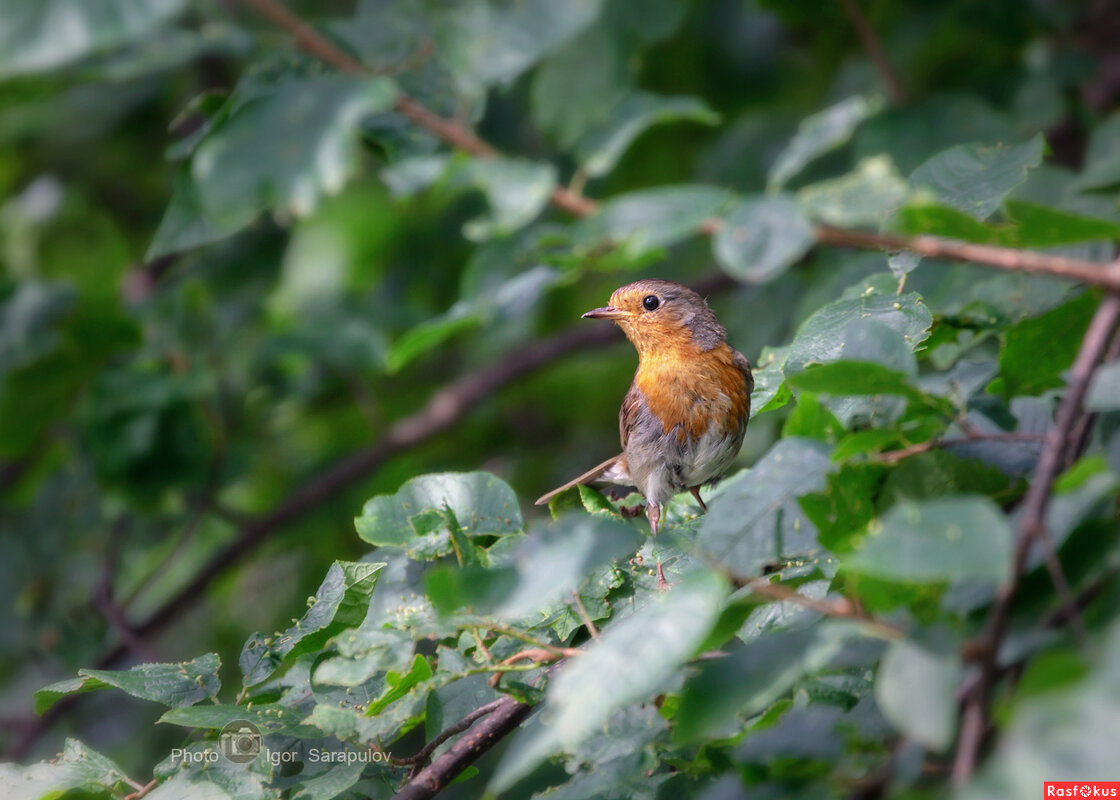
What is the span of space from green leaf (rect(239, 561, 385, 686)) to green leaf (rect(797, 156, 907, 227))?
3.11 ft

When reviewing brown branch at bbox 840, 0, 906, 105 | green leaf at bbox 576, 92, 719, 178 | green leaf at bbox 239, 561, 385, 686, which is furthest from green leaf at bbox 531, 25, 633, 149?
green leaf at bbox 239, 561, 385, 686

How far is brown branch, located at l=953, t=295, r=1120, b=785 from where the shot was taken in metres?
Result: 0.97

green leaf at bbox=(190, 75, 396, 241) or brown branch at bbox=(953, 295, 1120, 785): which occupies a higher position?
green leaf at bbox=(190, 75, 396, 241)

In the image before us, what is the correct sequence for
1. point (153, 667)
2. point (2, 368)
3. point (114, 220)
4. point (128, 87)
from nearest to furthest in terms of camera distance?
point (153, 667) < point (2, 368) < point (128, 87) < point (114, 220)

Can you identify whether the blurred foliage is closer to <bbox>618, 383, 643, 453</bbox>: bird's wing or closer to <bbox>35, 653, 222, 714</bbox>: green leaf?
<bbox>35, 653, 222, 714</bbox>: green leaf

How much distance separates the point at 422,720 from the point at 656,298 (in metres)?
2.06

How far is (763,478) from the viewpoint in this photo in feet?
4.03

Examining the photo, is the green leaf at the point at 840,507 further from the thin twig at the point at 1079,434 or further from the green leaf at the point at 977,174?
the green leaf at the point at 977,174

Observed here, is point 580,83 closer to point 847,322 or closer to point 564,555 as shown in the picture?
point 847,322

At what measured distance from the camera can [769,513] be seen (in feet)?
3.96

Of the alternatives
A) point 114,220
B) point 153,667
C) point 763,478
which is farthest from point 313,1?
point 763,478

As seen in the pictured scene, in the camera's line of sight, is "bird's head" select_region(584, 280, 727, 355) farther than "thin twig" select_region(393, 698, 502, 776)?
Yes

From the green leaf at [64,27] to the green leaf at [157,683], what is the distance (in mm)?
970

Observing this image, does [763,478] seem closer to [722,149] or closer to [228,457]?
[722,149]
